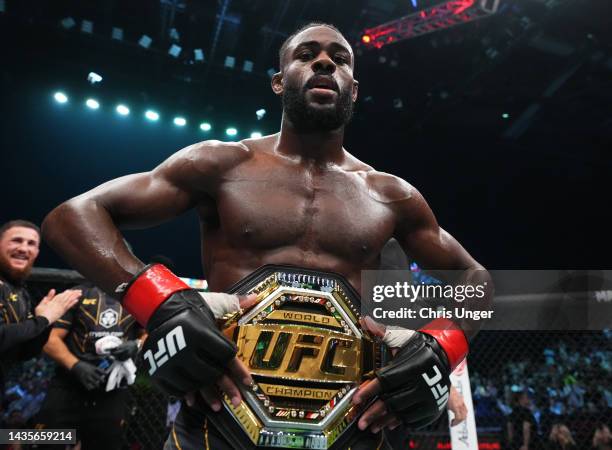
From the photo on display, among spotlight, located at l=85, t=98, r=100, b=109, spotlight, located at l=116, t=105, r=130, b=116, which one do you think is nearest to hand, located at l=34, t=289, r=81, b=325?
spotlight, located at l=85, t=98, r=100, b=109

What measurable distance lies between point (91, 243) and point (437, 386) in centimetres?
91

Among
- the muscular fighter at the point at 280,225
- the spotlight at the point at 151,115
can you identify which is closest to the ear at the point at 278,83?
the muscular fighter at the point at 280,225

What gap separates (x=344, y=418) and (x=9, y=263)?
2.13 m

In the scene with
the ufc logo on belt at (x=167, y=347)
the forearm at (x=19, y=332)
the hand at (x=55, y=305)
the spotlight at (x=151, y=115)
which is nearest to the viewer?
the ufc logo on belt at (x=167, y=347)

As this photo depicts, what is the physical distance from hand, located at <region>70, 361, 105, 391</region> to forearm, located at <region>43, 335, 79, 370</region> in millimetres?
48

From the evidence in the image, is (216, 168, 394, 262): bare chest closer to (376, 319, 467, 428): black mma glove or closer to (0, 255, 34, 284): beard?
(376, 319, 467, 428): black mma glove

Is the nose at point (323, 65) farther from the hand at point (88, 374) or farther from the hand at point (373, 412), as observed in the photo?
the hand at point (88, 374)

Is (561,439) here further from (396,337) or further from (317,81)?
(317,81)

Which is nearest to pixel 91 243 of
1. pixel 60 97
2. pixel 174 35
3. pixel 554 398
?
pixel 554 398

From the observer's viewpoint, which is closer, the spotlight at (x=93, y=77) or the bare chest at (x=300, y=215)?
the bare chest at (x=300, y=215)

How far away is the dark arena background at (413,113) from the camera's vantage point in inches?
263

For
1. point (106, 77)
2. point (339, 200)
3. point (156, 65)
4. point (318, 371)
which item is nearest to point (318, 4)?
point (156, 65)

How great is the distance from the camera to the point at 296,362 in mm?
1156

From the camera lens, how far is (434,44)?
740cm
